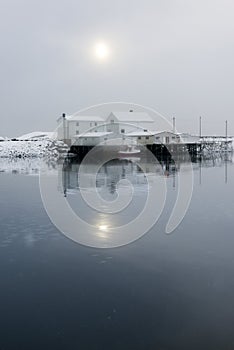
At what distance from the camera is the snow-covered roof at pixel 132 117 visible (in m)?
54.4

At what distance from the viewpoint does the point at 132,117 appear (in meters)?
56.2

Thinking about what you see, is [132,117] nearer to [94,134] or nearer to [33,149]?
[94,134]

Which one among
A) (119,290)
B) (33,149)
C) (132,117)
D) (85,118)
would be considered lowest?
(119,290)

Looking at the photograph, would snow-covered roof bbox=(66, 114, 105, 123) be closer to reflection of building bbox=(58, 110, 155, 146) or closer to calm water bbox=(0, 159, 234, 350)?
reflection of building bbox=(58, 110, 155, 146)

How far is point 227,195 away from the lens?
1295 cm

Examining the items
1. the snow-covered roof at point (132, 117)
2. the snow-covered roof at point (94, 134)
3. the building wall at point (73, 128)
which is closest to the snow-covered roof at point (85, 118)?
the building wall at point (73, 128)

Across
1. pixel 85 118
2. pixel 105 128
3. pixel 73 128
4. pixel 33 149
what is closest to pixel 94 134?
pixel 105 128

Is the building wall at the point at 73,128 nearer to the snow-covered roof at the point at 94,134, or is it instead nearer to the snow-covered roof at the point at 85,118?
the snow-covered roof at the point at 85,118

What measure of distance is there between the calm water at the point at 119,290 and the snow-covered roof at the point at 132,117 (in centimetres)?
4683

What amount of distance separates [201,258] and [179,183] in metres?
10.4

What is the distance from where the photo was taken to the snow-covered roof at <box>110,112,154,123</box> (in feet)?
178

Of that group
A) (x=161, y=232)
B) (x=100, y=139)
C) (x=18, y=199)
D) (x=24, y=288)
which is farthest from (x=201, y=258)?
(x=100, y=139)

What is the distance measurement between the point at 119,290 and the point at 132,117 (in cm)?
5238

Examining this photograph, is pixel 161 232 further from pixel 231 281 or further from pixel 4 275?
pixel 4 275
